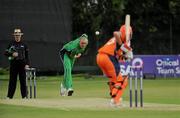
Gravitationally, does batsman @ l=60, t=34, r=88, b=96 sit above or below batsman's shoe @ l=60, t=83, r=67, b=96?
above

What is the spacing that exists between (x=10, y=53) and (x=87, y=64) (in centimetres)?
2251

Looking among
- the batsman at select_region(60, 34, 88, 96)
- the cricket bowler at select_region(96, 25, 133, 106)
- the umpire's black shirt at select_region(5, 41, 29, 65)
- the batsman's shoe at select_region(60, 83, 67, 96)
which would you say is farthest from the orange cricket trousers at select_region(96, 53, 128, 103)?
the batsman's shoe at select_region(60, 83, 67, 96)

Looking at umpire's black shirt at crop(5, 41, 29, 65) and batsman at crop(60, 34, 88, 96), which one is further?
batsman at crop(60, 34, 88, 96)

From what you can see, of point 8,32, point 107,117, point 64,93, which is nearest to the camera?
→ point 107,117

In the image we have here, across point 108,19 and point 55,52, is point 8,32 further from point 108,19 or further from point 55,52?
point 108,19

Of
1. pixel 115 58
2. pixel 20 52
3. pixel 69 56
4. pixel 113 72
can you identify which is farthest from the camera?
Answer: pixel 69 56

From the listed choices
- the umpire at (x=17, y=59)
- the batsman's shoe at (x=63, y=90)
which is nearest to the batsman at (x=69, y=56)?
the batsman's shoe at (x=63, y=90)

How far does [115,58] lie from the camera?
17.6 m

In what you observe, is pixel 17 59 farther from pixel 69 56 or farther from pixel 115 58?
pixel 115 58

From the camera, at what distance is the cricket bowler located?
17.4 metres

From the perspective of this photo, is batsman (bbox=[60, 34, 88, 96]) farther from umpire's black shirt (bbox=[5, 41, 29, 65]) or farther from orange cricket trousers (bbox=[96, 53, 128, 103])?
orange cricket trousers (bbox=[96, 53, 128, 103])

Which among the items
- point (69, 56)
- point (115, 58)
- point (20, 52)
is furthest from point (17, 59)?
point (115, 58)

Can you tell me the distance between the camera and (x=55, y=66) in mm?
35438

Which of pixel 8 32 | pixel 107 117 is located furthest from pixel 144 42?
pixel 107 117
